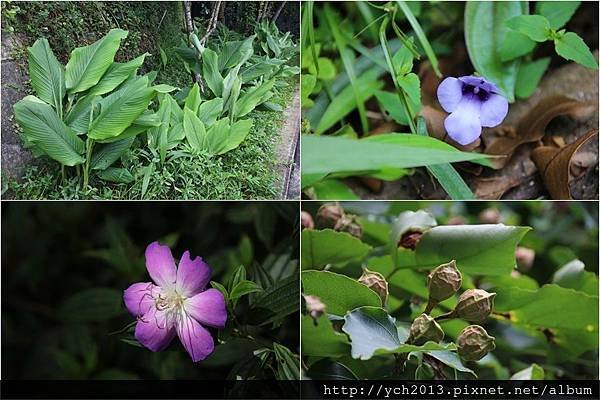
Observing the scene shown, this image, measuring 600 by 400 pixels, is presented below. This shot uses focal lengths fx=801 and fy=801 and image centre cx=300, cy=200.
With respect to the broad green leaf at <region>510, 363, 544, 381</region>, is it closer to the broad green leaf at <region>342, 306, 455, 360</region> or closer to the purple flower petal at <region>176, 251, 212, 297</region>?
the broad green leaf at <region>342, 306, 455, 360</region>

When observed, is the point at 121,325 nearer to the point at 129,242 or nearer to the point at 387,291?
the point at 129,242

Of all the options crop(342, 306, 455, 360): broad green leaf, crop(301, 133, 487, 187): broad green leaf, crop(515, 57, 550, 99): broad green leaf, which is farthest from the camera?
crop(515, 57, 550, 99): broad green leaf

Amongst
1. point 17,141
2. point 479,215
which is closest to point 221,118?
point 17,141

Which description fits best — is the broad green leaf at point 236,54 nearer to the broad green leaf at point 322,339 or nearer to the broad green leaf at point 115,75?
the broad green leaf at point 115,75

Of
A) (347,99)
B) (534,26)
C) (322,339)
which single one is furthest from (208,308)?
(534,26)

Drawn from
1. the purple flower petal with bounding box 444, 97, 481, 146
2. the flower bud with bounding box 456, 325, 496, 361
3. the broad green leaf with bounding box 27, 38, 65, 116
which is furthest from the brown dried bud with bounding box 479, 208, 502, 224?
the broad green leaf with bounding box 27, 38, 65, 116

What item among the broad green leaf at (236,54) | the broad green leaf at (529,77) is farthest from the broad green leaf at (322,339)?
the broad green leaf at (529,77)

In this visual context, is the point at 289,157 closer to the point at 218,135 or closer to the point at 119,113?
the point at 218,135
